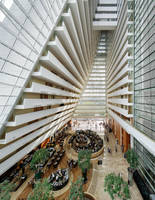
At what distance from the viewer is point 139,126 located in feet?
34.7

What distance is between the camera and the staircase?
33.7m

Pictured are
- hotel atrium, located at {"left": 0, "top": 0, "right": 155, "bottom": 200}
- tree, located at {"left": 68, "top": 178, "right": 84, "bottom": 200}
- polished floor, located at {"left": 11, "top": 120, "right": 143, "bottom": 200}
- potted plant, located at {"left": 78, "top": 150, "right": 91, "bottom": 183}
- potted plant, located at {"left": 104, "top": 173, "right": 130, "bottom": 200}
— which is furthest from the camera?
potted plant, located at {"left": 78, "top": 150, "right": 91, "bottom": 183}

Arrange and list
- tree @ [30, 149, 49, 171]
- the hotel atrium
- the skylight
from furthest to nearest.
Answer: tree @ [30, 149, 49, 171], the hotel atrium, the skylight

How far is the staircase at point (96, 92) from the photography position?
3369 cm

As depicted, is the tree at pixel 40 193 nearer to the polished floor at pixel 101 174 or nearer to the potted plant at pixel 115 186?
the polished floor at pixel 101 174

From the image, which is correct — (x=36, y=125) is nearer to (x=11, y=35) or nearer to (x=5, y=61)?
(x=5, y=61)

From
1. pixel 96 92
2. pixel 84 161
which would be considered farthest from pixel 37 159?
pixel 96 92

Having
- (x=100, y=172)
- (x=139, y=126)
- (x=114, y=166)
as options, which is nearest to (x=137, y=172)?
(x=114, y=166)

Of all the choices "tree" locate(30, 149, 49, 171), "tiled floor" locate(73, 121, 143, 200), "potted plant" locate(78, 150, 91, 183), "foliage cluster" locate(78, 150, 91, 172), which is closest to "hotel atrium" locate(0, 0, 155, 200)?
"tiled floor" locate(73, 121, 143, 200)

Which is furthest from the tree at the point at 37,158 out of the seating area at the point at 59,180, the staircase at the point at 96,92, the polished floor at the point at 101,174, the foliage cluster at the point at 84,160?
the staircase at the point at 96,92

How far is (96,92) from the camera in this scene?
114 ft

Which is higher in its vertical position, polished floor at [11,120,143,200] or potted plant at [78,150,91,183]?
potted plant at [78,150,91,183]

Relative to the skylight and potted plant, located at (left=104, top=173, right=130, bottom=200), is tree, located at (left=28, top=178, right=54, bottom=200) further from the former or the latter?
the skylight

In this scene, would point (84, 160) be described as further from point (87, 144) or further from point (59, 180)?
point (87, 144)
